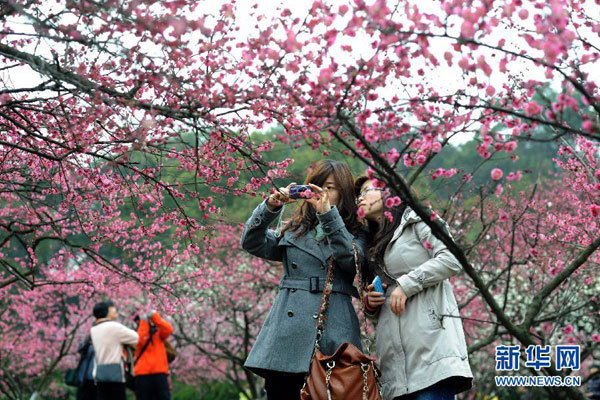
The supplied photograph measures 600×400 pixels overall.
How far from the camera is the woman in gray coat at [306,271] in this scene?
124 inches

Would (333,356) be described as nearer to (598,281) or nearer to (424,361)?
(424,361)

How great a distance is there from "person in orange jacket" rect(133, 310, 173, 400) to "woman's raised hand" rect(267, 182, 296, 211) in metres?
4.14

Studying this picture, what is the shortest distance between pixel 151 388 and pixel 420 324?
16.0ft

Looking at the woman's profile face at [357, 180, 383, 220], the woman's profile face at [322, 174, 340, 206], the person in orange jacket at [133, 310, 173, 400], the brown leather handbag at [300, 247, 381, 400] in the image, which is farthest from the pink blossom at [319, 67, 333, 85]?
the person in orange jacket at [133, 310, 173, 400]

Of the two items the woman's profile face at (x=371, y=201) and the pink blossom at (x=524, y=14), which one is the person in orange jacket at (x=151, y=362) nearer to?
the woman's profile face at (x=371, y=201)

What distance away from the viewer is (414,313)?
3.08m

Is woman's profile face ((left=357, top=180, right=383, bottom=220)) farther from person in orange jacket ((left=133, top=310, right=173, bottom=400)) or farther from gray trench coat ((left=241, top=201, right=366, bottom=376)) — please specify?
person in orange jacket ((left=133, top=310, right=173, bottom=400))

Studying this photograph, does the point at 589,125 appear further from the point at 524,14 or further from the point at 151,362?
the point at 151,362

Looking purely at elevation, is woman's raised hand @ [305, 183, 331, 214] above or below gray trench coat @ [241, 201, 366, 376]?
above

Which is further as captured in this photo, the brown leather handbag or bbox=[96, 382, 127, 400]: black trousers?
bbox=[96, 382, 127, 400]: black trousers

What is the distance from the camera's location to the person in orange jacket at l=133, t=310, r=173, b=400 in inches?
281

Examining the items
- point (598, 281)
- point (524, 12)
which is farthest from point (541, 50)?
point (598, 281)

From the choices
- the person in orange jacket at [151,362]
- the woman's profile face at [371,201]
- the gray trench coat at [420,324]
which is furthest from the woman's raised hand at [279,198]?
the person in orange jacket at [151,362]

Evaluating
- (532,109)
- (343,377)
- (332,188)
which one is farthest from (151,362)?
(532,109)
